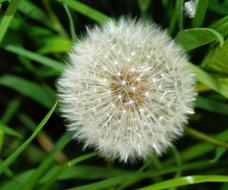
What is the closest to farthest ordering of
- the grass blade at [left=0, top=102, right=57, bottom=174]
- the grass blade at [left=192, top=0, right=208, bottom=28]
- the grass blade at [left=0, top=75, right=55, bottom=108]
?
the grass blade at [left=0, top=102, right=57, bottom=174] < the grass blade at [left=192, top=0, right=208, bottom=28] < the grass blade at [left=0, top=75, right=55, bottom=108]

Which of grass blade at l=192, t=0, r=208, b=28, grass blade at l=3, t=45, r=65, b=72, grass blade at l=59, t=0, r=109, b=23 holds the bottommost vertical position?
grass blade at l=3, t=45, r=65, b=72

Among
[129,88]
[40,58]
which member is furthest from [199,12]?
[40,58]

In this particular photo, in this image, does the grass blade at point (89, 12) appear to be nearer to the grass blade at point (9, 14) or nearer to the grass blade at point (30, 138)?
the grass blade at point (9, 14)

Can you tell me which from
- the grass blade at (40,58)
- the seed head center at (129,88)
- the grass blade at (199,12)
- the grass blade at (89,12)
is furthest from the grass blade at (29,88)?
the grass blade at (199,12)

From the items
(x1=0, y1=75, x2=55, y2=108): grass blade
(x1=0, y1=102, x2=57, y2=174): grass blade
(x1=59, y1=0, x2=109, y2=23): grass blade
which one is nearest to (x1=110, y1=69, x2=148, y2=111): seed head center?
(x1=0, y1=102, x2=57, y2=174): grass blade

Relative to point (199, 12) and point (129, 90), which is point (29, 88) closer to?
point (129, 90)

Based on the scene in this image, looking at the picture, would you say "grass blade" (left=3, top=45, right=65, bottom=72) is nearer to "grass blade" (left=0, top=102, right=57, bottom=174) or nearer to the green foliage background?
the green foliage background
